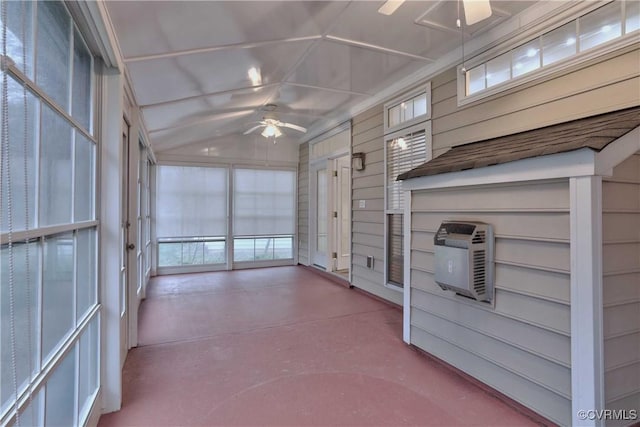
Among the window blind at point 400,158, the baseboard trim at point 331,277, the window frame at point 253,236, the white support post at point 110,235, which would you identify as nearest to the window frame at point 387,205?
the window blind at point 400,158

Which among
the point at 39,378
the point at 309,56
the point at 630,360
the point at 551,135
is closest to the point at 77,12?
the point at 39,378

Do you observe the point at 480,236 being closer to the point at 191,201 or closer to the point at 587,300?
the point at 587,300

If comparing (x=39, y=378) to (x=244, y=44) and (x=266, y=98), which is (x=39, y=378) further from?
(x=266, y=98)

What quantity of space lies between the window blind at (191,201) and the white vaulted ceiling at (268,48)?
1.86m

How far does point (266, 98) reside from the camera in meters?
4.32

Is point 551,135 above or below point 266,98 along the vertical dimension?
below

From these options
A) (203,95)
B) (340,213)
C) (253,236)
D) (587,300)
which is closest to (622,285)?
(587,300)

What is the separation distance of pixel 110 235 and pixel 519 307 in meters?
2.59

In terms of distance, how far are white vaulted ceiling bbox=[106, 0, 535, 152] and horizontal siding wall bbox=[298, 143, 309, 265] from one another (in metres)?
2.41

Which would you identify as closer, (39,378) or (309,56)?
(39,378)

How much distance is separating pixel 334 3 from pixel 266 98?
2.21 metres

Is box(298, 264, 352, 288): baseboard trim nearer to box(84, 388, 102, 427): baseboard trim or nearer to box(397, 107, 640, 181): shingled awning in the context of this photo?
box(397, 107, 640, 181): shingled awning

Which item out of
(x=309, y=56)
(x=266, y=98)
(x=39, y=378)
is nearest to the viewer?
(x=39, y=378)

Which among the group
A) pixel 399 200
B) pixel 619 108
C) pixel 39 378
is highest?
pixel 619 108
